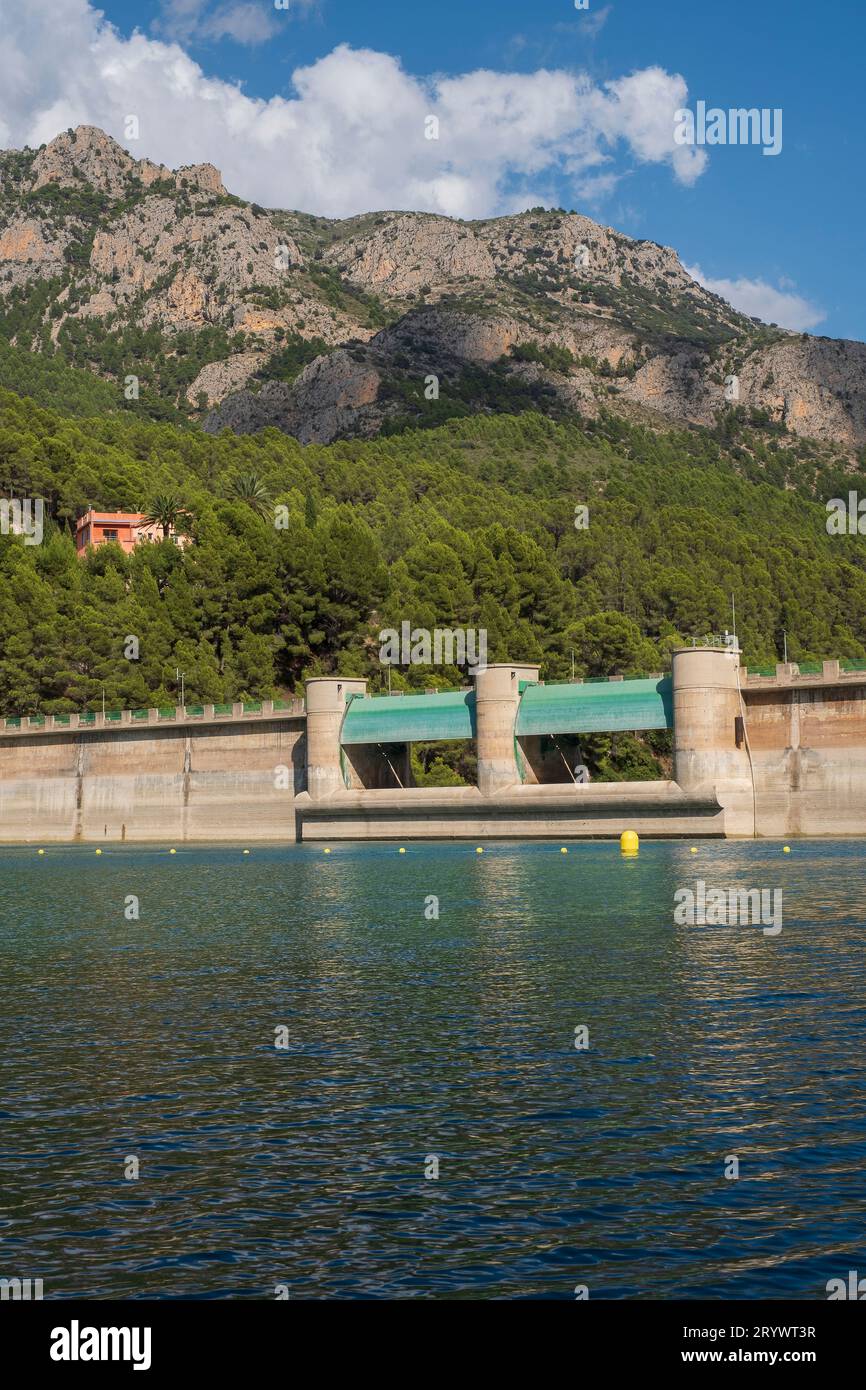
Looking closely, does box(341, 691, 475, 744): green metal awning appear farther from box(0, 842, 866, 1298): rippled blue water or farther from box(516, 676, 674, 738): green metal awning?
box(0, 842, 866, 1298): rippled blue water

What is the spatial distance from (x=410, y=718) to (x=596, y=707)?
38.9 ft

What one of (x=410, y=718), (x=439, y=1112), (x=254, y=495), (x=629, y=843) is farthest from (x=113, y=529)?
(x=439, y=1112)

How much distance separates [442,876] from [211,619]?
59.3 metres

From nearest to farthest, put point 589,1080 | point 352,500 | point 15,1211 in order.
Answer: point 15,1211 < point 589,1080 < point 352,500

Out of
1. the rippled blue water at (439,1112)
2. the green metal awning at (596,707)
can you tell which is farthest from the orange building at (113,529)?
the rippled blue water at (439,1112)

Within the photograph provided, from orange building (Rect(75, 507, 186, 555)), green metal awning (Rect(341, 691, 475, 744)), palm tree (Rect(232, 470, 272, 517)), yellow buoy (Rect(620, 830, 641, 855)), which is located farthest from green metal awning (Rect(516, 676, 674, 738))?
palm tree (Rect(232, 470, 272, 517))

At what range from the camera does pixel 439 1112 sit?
16.1 m

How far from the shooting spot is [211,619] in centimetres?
10781

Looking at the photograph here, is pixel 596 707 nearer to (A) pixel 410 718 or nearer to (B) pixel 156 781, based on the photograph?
(A) pixel 410 718

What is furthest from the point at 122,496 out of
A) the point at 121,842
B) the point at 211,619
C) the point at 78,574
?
the point at 121,842

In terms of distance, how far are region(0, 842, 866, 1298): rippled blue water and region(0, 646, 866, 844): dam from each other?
3724cm

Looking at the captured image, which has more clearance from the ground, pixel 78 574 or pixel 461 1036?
pixel 78 574
